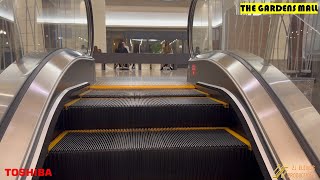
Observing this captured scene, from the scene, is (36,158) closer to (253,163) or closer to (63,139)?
(63,139)

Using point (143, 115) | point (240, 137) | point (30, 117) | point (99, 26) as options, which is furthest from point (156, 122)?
point (99, 26)

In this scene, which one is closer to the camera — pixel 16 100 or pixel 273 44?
pixel 16 100

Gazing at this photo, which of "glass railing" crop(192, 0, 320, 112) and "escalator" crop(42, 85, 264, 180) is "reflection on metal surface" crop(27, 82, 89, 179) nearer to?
"escalator" crop(42, 85, 264, 180)

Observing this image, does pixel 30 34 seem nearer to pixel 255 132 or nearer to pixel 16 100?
pixel 16 100

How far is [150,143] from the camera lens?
5.85 ft

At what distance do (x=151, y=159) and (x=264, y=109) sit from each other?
72cm

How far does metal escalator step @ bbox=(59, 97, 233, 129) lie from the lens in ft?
6.82

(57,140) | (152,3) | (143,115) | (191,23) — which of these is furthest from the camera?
(152,3)

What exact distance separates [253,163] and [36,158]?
121cm

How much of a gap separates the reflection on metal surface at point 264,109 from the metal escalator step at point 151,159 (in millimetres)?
249

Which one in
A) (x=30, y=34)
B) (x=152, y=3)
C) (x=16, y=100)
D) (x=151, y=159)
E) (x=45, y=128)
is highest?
(x=152, y=3)

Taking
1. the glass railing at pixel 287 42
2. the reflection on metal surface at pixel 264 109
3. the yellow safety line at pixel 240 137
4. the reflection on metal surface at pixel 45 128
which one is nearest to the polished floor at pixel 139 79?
the glass railing at pixel 287 42

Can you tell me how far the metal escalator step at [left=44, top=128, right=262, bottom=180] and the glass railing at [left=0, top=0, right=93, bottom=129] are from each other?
461 millimetres

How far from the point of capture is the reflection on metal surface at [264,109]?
4.51ft
